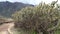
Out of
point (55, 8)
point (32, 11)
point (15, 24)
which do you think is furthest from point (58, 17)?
point (15, 24)

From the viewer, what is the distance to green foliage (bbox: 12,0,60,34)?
4.83 m

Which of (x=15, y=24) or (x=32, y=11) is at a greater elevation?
(x=32, y=11)

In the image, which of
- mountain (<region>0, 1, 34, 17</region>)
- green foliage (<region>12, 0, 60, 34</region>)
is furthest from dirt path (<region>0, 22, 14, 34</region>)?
green foliage (<region>12, 0, 60, 34</region>)

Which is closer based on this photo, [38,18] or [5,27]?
[38,18]

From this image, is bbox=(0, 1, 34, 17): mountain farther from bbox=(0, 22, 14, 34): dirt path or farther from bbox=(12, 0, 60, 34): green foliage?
bbox=(12, 0, 60, 34): green foliage

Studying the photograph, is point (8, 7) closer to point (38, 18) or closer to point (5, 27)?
point (5, 27)

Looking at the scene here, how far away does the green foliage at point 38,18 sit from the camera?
4828mm

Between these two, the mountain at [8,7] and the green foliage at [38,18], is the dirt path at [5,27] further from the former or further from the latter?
the green foliage at [38,18]

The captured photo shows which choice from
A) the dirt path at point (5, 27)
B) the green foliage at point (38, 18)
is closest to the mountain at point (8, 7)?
the dirt path at point (5, 27)

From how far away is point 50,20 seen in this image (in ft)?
16.0

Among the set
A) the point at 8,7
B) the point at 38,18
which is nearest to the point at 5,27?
the point at 8,7

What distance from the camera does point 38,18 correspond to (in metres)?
4.84

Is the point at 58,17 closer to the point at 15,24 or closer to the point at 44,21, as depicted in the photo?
A: the point at 44,21

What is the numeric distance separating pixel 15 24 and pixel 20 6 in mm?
580
